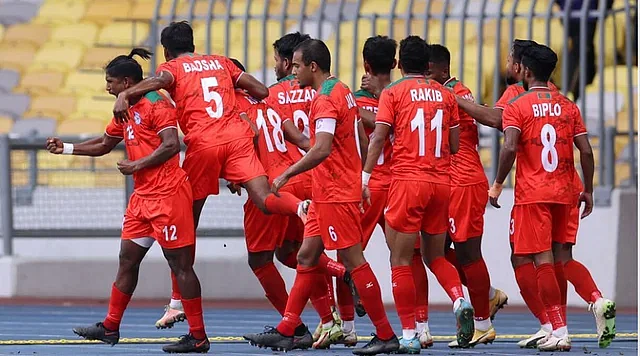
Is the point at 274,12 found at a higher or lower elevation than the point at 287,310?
higher

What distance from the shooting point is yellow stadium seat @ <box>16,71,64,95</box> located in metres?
26.0

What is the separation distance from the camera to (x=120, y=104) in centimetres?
934

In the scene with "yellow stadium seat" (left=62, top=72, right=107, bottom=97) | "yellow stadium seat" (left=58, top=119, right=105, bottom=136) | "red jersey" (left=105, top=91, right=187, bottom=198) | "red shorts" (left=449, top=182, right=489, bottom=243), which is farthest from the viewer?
"yellow stadium seat" (left=62, top=72, right=107, bottom=97)

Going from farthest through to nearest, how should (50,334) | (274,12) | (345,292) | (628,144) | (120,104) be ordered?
(274,12)
(628,144)
(50,334)
(345,292)
(120,104)

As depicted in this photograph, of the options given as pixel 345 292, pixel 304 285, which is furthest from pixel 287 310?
pixel 345 292

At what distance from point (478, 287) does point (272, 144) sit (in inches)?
69.6

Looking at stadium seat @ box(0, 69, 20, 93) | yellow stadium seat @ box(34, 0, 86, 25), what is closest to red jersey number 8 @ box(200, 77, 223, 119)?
stadium seat @ box(0, 69, 20, 93)

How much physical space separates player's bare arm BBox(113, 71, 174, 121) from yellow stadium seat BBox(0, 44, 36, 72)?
17497mm

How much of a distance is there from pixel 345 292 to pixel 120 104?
2.11m

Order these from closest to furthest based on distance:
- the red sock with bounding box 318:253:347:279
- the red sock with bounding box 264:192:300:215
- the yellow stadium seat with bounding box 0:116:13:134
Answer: the red sock with bounding box 264:192:300:215
the red sock with bounding box 318:253:347:279
the yellow stadium seat with bounding box 0:116:13:134

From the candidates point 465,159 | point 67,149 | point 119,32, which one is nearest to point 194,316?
point 67,149

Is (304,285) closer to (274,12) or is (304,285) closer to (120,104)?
(120,104)

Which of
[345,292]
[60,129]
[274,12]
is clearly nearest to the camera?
[345,292]

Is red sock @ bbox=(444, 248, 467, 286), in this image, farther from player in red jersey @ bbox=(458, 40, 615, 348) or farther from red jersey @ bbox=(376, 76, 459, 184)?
red jersey @ bbox=(376, 76, 459, 184)
